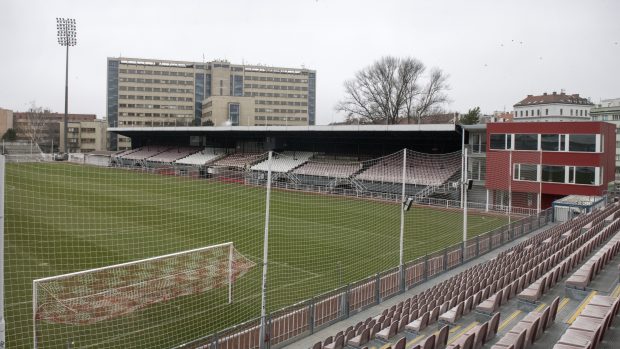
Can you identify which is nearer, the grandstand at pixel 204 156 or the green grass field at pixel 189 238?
the green grass field at pixel 189 238

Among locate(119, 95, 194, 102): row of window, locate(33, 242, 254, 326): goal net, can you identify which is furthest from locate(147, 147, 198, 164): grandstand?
locate(33, 242, 254, 326): goal net

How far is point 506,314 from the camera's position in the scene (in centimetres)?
901

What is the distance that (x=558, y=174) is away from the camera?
29328mm

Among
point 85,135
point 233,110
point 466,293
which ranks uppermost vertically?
point 233,110

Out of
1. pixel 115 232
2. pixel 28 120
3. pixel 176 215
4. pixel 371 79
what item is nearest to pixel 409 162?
pixel 371 79

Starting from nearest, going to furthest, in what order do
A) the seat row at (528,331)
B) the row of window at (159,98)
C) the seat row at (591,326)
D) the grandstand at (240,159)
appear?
the seat row at (591,326) < the seat row at (528,331) < the grandstand at (240,159) < the row of window at (159,98)

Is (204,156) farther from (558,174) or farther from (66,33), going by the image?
(558,174)

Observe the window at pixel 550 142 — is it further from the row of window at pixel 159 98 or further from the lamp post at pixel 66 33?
the row of window at pixel 159 98

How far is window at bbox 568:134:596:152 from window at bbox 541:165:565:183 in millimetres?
1364

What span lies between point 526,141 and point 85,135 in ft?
252

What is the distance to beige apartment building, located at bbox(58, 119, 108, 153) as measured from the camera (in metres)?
85.9

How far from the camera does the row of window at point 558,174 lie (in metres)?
28.3

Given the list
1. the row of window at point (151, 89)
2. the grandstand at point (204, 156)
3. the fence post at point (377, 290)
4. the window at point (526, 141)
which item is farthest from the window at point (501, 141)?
the row of window at point (151, 89)

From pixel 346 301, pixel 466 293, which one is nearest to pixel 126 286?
pixel 346 301
